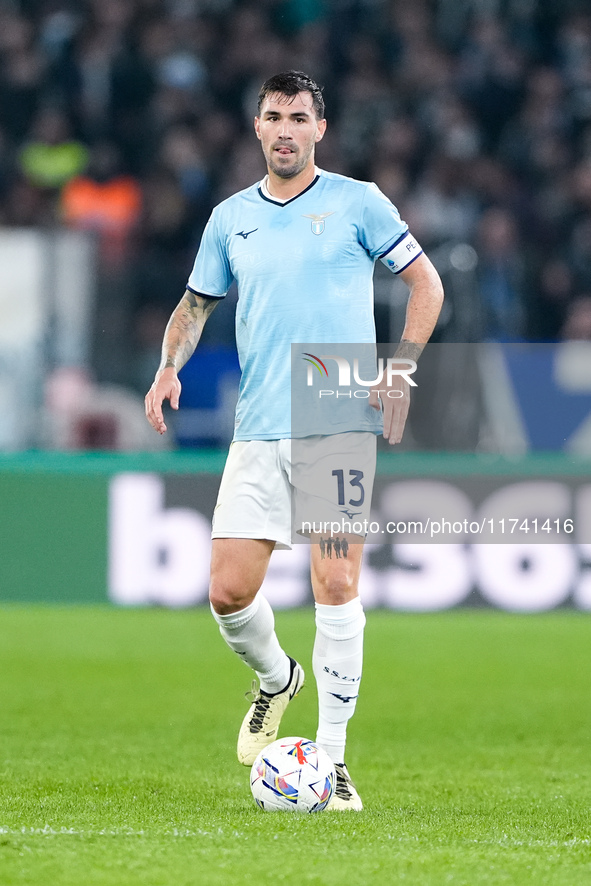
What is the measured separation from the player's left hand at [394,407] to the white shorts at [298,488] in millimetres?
165

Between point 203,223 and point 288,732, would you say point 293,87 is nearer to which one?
point 288,732

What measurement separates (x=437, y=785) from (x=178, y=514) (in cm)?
469

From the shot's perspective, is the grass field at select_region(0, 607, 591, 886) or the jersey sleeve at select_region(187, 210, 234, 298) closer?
the grass field at select_region(0, 607, 591, 886)

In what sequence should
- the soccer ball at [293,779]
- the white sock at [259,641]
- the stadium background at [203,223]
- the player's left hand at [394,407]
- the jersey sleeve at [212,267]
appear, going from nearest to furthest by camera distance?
1. the soccer ball at [293,779]
2. the player's left hand at [394,407]
3. the white sock at [259,641]
4. the jersey sleeve at [212,267]
5. the stadium background at [203,223]

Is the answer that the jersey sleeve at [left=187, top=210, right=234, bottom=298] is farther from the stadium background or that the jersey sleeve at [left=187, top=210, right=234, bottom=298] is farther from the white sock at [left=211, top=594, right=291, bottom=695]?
the stadium background

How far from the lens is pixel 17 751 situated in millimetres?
5402

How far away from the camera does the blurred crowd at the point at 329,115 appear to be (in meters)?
11.9

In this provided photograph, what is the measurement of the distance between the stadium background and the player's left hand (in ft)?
14.5

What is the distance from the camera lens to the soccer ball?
4.08m

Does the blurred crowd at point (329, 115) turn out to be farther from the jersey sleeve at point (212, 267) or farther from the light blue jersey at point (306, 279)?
the light blue jersey at point (306, 279)

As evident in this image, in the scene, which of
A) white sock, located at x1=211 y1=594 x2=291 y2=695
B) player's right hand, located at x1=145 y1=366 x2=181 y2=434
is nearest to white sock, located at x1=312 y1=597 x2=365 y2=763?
white sock, located at x1=211 y1=594 x2=291 y2=695

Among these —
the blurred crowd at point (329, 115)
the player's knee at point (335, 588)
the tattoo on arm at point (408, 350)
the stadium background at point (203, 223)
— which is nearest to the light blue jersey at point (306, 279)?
the tattoo on arm at point (408, 350)

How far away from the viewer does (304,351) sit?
175 inches

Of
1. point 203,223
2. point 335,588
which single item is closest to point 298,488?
point 335,588
